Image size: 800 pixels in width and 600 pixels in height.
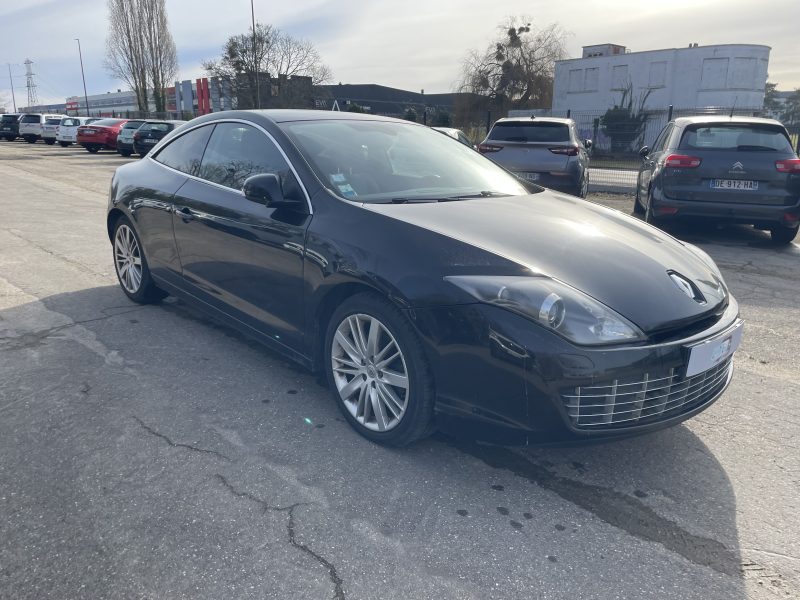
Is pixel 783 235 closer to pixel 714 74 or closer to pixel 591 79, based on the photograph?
pixel 714 74

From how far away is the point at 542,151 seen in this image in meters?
10.3

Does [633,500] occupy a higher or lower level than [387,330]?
lower

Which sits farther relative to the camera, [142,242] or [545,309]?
[142,242]

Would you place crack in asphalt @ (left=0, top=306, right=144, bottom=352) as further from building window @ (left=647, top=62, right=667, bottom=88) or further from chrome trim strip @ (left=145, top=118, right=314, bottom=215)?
building window @ (left=647, top=62, right=667, bottom=88)

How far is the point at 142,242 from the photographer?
195 inches

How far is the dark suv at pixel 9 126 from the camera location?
39344mm

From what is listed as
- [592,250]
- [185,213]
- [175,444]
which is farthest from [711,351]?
[185,213]

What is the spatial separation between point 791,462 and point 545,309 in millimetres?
1520

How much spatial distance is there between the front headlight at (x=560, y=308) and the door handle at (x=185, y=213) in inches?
92.1

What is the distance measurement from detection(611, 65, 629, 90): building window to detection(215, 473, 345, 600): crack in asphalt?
173ft

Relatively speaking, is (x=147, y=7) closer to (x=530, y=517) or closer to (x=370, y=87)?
(x=370, y=87)

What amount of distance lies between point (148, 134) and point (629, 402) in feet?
78.7

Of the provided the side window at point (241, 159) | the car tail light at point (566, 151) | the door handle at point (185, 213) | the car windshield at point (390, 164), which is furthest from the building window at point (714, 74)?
the door handle at point (185, 213)

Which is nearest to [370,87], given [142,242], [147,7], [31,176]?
[147,7]
